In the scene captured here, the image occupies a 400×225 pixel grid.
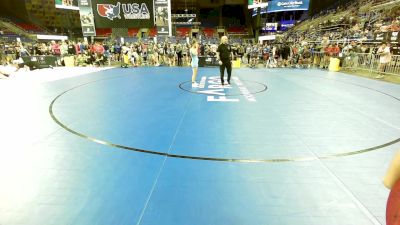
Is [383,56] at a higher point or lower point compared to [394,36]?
lower

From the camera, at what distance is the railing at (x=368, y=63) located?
1180 centimetres

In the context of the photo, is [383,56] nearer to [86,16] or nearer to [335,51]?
[335,51]

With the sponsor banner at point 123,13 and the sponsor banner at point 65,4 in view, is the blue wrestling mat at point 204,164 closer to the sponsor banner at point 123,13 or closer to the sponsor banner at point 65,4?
the sponsor banner at point 123,13

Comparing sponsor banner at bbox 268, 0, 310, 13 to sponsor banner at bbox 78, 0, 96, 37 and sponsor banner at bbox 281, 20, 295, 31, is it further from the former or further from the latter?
sponsor banner at bbox 78, 0, 96, 37

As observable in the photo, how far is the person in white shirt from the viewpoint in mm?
11201

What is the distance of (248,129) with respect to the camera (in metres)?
4.86

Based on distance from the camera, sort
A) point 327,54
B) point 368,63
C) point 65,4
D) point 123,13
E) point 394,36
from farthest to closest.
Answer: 1. point 65,4
2. point 123,13
3. point 327,54
4. point 368,63
5. point 394,36

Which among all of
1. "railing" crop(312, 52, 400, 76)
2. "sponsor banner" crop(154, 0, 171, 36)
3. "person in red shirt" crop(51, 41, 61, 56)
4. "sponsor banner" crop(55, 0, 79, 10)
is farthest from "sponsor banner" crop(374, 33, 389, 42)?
"person in red shirt" crop(51, 41, 61, 56)

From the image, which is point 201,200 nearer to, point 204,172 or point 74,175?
point 204,172

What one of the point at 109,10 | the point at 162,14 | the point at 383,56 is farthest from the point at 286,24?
the point at 383,56

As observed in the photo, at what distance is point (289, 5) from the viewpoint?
4056 cm

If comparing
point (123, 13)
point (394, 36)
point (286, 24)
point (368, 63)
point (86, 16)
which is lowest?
point (368, 63)

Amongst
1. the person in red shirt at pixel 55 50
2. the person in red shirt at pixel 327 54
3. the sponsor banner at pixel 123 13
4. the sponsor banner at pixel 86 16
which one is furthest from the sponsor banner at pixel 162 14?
the person in red shirt at pixel 327 54

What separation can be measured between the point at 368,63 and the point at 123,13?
15.8 metres
